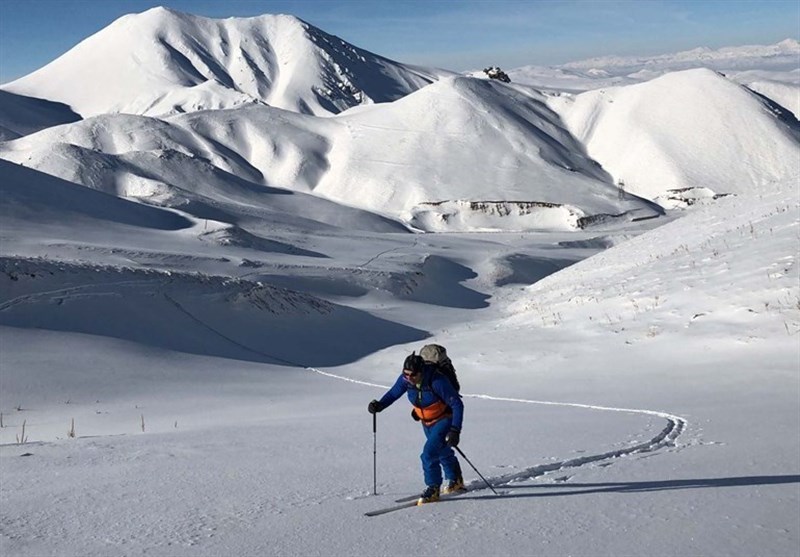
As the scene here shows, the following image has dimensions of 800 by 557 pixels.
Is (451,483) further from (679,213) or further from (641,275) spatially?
(679,213)

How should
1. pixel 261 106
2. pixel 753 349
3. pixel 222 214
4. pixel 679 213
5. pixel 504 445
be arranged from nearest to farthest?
pixel 504 445 → pixel 753 349 → pixel 222 214 → pixel 679 213 → pixel 261 106

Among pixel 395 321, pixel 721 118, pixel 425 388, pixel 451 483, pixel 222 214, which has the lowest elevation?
pixel 451 483

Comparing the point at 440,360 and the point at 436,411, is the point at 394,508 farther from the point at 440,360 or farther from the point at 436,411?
the point at 440,360

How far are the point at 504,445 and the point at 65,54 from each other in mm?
175201

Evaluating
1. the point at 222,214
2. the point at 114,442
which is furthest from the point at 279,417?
the point at 222,214

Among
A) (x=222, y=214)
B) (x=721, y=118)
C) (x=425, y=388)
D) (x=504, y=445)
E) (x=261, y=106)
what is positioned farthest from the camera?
(x=261, y=106)

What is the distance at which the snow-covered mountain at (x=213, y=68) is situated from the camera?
13888cm

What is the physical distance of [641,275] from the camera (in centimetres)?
1938

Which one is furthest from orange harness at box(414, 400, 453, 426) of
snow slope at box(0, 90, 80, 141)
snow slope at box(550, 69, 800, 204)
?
snow slope at box(0, 90, 80, 141)

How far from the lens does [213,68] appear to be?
510 feet

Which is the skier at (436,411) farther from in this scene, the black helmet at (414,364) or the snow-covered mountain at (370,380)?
the snow-covered mountain at (370,380)

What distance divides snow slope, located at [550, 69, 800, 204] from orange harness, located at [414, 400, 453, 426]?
2515 inches

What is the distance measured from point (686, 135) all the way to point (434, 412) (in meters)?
74.6

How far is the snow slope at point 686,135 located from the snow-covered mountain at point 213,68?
2347 inches
